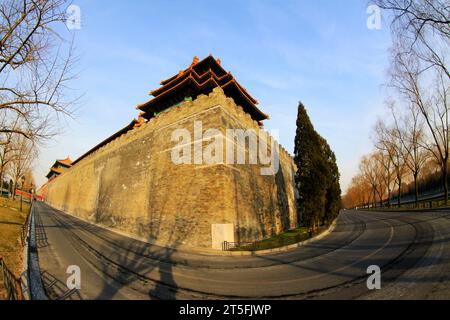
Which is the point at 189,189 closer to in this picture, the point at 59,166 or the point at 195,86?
the point at 195,86

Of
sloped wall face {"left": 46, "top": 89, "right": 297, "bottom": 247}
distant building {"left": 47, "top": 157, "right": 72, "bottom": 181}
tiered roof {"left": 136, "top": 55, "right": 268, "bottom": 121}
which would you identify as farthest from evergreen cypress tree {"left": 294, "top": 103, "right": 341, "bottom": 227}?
distant building {"left": 47, "top": 157, "right": 72, "bottom": 181}

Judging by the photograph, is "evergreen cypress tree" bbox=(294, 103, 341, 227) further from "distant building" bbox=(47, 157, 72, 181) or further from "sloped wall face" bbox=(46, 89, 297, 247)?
"distant building" bbox=(47, 157, 72, 181)

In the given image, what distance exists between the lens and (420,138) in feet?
78.9

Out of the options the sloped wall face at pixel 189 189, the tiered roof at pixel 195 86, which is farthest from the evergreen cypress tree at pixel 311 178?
the tiered roof at pixel 195 86

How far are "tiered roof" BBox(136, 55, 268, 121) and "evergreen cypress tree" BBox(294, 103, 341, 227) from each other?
19.5 feet

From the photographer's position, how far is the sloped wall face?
40.4 feet

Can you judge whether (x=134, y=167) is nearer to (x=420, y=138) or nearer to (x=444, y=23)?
(x=444, y=23)

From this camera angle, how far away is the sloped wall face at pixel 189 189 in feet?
40.4

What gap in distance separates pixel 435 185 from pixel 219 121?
44.9m

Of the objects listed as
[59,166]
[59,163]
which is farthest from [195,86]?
[59,166]

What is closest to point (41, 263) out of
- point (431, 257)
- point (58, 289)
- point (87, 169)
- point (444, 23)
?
point (58, 289)

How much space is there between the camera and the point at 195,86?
57.0 ft

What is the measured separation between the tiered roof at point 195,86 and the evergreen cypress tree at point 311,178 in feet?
19.5

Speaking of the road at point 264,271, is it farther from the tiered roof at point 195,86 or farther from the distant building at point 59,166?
the distant building at point 59,166
